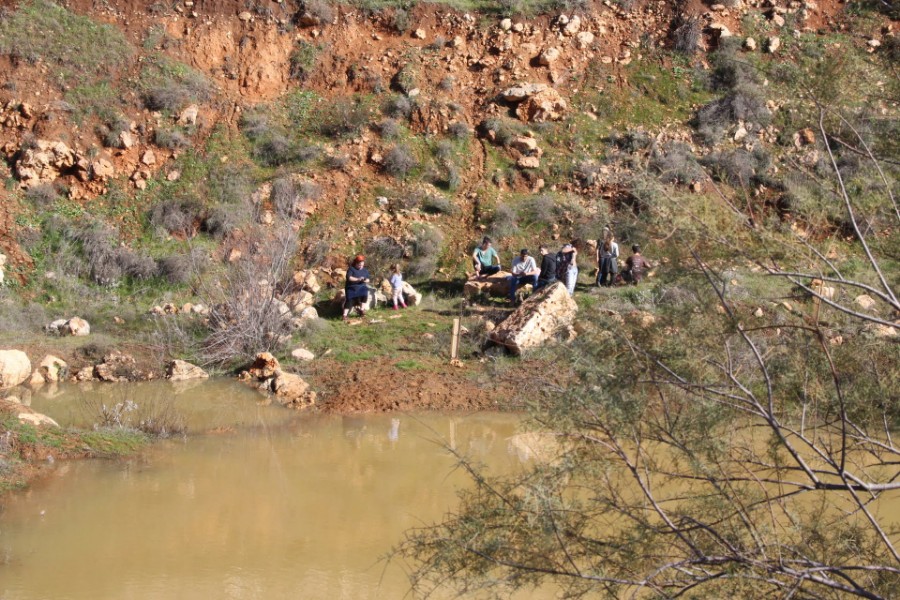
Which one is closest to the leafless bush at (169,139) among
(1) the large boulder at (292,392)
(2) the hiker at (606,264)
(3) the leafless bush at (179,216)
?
(3) the leafless bush at (179,216)

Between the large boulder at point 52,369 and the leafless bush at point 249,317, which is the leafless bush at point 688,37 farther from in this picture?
the large boulder at point 52,369

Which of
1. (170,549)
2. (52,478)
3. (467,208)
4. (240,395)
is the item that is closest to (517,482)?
(170,549)

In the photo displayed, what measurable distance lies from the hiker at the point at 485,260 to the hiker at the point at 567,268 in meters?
1.59

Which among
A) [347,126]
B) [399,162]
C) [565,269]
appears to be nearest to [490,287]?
[565,269]

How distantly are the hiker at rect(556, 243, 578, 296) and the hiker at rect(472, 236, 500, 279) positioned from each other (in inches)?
62.7

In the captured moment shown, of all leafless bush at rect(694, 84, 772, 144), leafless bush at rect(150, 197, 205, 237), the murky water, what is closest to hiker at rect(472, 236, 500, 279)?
the murky water

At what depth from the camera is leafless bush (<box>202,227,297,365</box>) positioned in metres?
15.2

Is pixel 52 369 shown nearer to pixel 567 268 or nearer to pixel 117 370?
pixel 117 370

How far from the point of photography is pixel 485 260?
1811 centimetres

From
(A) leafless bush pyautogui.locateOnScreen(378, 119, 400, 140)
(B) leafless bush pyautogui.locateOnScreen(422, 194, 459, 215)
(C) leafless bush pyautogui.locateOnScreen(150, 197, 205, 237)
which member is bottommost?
(C) leafless bush pyautogui.locateOnScreen(150, 197, 205, 237)

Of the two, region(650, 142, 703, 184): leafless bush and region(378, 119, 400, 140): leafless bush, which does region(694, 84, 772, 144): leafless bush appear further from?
region(378, 119, 400, 140): leafless bush

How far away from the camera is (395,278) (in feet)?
57.6

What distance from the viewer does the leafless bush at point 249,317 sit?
15.2 meters

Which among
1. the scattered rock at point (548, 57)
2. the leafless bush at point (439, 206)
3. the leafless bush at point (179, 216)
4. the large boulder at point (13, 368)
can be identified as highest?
the scattered rock at point (548, 57)
